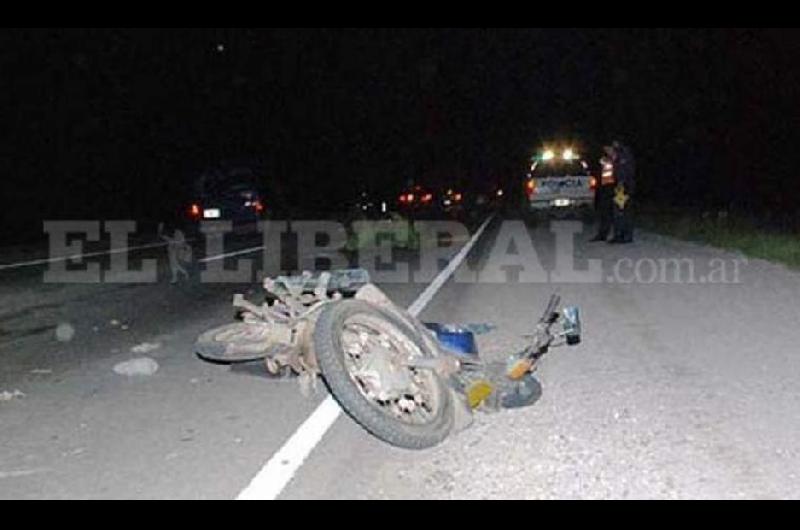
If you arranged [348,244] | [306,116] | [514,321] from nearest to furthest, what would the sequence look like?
[514,321] < [348,244] < [306,116]

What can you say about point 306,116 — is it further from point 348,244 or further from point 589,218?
point 348,244

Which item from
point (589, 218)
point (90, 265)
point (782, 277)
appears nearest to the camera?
point (782, 277)

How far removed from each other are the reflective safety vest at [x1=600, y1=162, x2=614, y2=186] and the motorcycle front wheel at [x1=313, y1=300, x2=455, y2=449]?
13786mm

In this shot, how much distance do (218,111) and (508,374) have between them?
4463 centimetres

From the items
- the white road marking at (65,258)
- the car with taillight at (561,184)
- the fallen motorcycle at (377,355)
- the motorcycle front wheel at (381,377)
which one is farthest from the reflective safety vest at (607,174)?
the motorcycle front wheel at (381,377)

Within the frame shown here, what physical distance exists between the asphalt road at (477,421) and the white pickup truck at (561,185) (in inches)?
638

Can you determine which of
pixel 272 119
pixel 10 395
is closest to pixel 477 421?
pixel 10 395

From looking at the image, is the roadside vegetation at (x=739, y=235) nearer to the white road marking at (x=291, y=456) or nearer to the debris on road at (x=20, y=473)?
the white road marking at (x=291, y=456)

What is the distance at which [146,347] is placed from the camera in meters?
9.56

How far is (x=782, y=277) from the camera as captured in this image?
1384 cm

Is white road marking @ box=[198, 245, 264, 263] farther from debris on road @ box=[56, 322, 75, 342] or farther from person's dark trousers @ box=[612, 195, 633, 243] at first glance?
debris on road @ box=[56, 322, 75, 342]

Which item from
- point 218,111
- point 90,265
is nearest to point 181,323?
point 90,265

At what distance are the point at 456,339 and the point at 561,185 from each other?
21702 mm

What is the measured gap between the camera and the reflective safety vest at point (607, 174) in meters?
19.3
